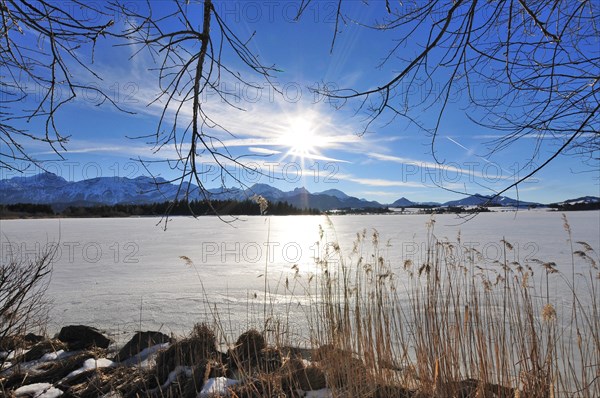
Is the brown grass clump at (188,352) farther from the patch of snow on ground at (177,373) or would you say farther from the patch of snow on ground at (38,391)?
the patch of snow on ground at (38,391)

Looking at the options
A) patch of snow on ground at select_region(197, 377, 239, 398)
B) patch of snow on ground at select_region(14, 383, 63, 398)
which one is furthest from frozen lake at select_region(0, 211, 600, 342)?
patch of snow on ground at select_region(14, 383, 63, 398)

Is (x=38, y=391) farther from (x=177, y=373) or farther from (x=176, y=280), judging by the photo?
(x=176, y=280)

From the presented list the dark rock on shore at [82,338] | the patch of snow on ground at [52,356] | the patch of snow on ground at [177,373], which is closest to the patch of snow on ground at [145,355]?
the patch of snow on ground at [177,373]

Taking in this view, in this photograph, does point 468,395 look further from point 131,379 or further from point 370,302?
point 131,379

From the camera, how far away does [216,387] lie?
2598mm

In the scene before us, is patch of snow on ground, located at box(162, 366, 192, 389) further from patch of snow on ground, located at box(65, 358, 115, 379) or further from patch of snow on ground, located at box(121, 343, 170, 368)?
patch of snow on ground, located at box(65, 358, 115, 379)

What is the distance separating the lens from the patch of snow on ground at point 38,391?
283cm

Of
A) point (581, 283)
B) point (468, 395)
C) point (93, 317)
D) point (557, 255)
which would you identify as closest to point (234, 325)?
point (93, 317)

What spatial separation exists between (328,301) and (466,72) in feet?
6.35

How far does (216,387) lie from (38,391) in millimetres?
1458

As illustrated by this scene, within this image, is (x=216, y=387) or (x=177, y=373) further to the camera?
(x=177, y=373)

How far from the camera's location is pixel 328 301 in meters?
3.03

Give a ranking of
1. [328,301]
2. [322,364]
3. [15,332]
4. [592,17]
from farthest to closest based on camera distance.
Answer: [15,332] < [328,301] < [322,364] < [592,17]

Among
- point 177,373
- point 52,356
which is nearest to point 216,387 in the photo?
point 177,373
